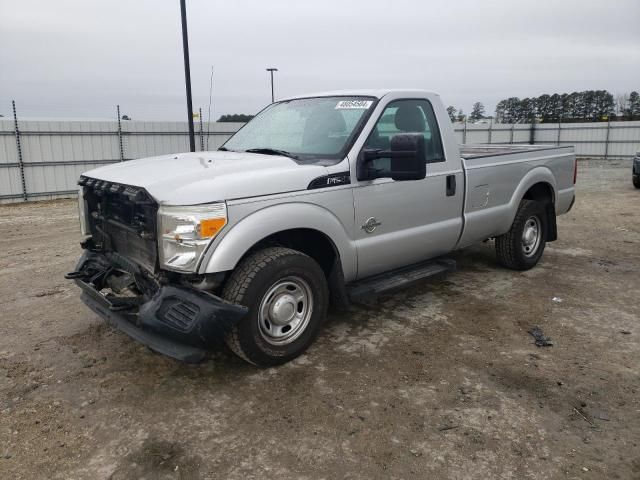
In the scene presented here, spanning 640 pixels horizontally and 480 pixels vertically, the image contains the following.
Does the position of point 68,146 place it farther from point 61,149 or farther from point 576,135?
point 576,135

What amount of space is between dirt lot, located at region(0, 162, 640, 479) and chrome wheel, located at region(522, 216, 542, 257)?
3.15 feet

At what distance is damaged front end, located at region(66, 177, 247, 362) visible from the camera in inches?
126

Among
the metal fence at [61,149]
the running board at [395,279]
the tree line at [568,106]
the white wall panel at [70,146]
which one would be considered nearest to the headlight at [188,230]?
the running board at [395,279]

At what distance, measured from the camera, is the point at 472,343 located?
4230 mm

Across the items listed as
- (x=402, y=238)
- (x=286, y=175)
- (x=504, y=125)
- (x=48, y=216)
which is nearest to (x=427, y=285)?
(x=402, y=238)

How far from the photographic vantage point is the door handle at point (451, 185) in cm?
485

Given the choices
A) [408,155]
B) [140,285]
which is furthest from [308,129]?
[140,285]

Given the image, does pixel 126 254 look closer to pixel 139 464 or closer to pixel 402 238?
pixel 139 464

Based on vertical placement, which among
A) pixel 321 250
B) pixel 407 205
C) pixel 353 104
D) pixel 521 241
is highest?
pixel 353 104

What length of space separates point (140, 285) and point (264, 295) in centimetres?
92

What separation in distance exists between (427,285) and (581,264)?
229 centimetres

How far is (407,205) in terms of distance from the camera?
176 inches

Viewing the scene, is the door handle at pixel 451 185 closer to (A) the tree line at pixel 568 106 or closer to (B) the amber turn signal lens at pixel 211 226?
(B) the amber turn signal lens at pixel 211 226

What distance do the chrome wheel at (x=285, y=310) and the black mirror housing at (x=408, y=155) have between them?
109 centimetres
